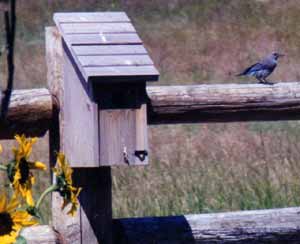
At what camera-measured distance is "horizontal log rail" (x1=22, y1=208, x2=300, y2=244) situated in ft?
12.2

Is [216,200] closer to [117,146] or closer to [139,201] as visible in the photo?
[139,201]

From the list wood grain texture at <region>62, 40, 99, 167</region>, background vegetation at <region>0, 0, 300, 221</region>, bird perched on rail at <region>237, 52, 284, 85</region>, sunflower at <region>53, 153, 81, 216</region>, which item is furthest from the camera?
bird perched on rail at <region>237, 52, 284, 85</region>

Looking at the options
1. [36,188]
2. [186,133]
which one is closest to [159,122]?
[36,188]

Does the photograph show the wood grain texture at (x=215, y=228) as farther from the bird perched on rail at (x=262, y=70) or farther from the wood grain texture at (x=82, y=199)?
the bird perched on rail at (x=262, y=70)

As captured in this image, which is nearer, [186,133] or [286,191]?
[286,191]

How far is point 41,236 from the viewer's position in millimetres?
3607

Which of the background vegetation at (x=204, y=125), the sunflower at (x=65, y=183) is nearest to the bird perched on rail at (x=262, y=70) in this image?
the background vegetation at (x=204, y=125)

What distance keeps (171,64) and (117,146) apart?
44.1 feet

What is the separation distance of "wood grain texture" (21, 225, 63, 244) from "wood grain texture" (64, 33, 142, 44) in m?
0.64

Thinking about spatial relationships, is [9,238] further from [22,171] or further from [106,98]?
[106,98]

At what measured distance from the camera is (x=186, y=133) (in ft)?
31.2

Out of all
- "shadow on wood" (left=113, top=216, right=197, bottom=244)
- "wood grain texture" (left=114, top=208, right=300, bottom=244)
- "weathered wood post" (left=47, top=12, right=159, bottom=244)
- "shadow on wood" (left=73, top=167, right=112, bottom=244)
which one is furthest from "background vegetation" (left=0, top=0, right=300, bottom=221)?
"weathered wood post" (left=47, top=12, right=159, bottom=244)

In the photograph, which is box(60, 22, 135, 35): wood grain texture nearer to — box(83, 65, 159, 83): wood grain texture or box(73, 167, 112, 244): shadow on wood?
box(83, 65, 159, 83): wood grain texture

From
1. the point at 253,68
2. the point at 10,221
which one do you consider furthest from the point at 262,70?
the point at 10,221
